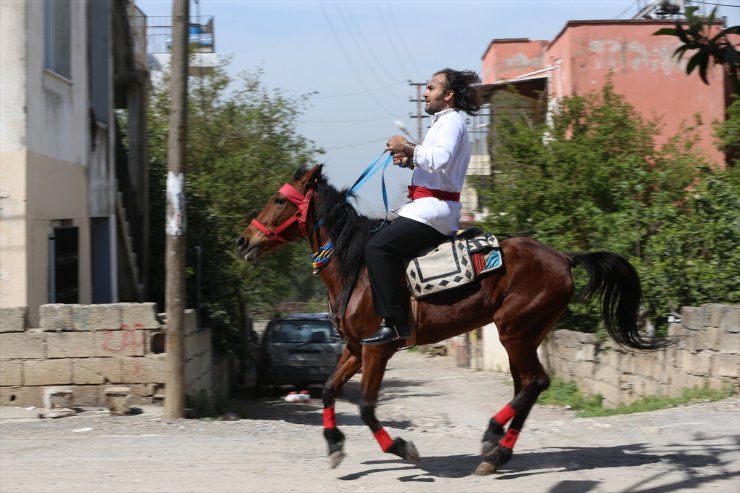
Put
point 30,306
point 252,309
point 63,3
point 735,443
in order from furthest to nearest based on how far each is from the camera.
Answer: point 252,309 → point 63,3 → point 30,306 → point 735,443

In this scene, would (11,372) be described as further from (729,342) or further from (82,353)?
(729,342)

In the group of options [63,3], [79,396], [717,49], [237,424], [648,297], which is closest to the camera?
[717,49]

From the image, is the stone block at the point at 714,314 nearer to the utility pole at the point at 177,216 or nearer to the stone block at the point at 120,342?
the utility pole at the point at 177,216

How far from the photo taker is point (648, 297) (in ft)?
47.5

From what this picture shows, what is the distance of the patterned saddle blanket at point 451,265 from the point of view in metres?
6.94

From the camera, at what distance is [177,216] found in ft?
34.1

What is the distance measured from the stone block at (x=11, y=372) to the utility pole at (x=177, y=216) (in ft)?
5.61

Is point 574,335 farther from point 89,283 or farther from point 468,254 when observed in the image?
point 468,254

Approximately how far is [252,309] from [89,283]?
1043 centimetres

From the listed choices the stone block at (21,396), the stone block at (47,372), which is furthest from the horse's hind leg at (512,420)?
the stone block at (21,396)

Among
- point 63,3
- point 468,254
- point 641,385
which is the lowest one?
point 641,385

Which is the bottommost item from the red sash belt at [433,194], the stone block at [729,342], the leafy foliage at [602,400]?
the leafy foliage at [602,400]

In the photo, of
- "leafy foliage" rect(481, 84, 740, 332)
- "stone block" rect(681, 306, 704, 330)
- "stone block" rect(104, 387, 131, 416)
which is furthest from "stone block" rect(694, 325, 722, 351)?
"stone block" rect(104, 387, 131, 416)

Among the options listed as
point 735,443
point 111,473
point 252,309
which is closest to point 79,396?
point 111,473
